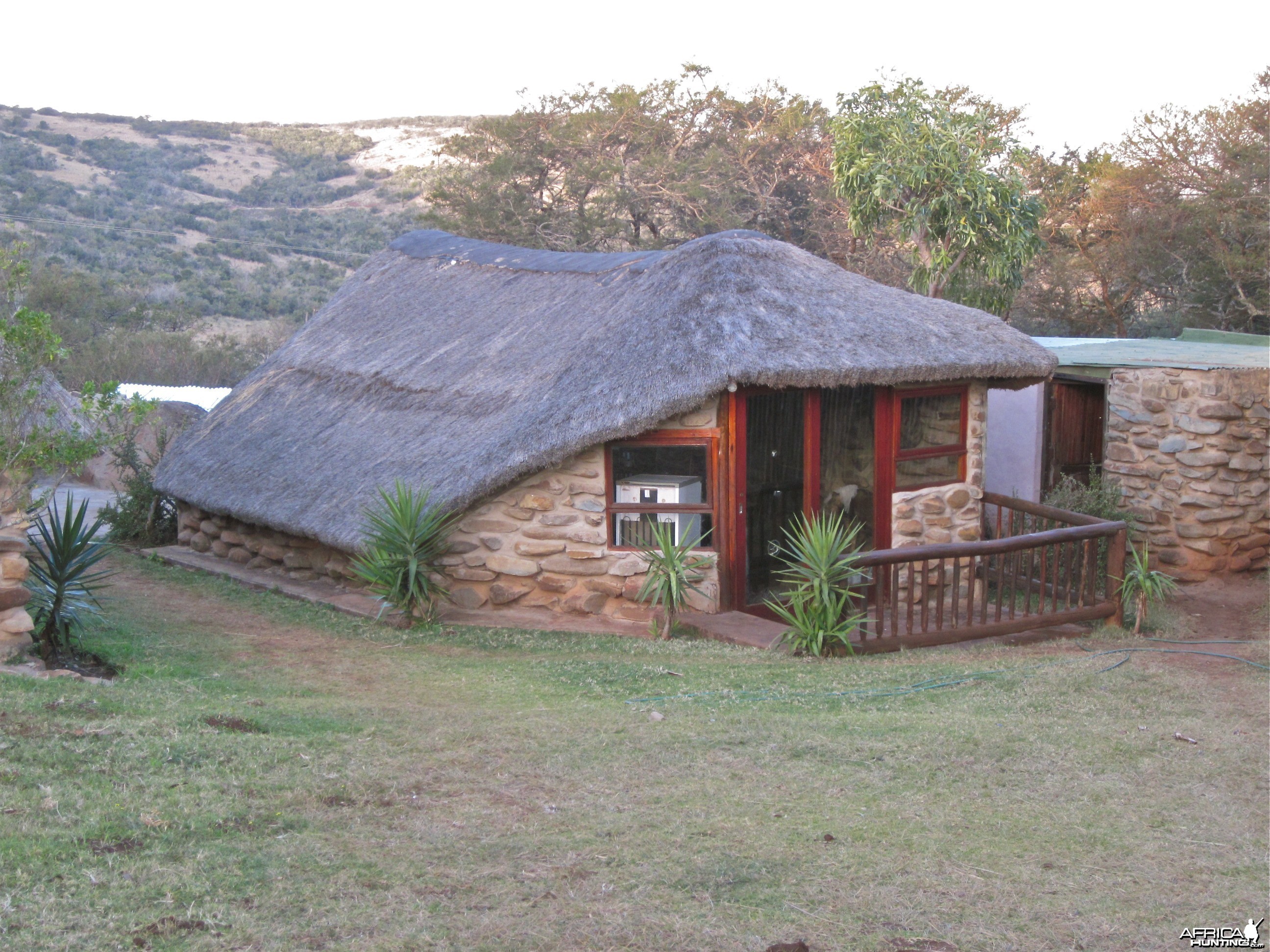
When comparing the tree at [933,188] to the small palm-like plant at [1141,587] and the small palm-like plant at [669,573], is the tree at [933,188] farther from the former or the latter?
the small palm-like plant at [669,573]

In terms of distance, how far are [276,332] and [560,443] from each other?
22324 millimetres

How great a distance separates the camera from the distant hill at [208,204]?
32.0 meters

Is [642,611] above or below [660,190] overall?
below

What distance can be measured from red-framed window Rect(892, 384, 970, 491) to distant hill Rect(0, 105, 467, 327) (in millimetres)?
19942

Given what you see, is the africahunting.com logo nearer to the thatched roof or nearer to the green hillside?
the thatched roof

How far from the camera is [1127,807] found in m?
4.71

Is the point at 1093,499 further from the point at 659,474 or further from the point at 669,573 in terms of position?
the point at 669,573

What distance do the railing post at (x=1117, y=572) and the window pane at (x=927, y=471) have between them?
1.60 m

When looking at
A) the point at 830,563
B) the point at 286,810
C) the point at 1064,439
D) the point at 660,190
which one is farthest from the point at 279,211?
the point at 286,810

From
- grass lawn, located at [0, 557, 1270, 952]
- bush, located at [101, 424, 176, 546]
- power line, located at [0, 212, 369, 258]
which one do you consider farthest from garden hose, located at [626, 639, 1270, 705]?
power line, located at [0, 212, 369, 258]

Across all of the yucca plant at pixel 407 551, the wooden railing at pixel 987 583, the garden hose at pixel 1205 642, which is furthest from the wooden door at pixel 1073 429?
the yucca plant at pixel 407 551

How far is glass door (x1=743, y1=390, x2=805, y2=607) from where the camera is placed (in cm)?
934

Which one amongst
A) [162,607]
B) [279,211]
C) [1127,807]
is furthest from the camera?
[279,211]

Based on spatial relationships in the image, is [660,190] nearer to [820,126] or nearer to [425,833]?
[820,126]
